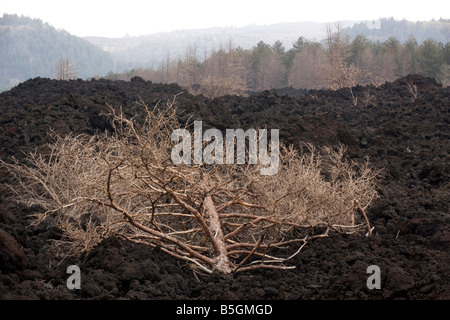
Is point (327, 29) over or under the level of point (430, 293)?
over

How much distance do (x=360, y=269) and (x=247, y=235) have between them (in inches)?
71.4

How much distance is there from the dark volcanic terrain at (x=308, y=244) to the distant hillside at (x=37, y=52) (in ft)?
502

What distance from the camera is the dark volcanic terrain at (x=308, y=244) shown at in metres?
5.22

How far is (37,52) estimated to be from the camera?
173125 mm

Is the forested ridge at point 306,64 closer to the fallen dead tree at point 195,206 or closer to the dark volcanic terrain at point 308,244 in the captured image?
the dark volcanic terrain at point 308,244

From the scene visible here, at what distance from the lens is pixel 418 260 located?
19.7 ft

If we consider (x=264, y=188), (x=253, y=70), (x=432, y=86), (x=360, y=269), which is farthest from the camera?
(x=253, y=70)

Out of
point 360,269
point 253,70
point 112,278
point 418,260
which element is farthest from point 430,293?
point 253,70

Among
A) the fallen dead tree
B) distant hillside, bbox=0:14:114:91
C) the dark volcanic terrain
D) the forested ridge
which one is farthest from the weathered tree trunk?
distant hillside, bbox=0:14:114:91

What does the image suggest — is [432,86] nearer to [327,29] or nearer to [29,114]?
[29,114]

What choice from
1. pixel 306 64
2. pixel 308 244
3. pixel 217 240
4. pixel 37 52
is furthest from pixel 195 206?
pixel 37 52

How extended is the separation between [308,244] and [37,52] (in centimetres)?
17812

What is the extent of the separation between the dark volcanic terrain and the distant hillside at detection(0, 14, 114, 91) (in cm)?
15287

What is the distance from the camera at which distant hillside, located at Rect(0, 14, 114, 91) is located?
16462 cm
